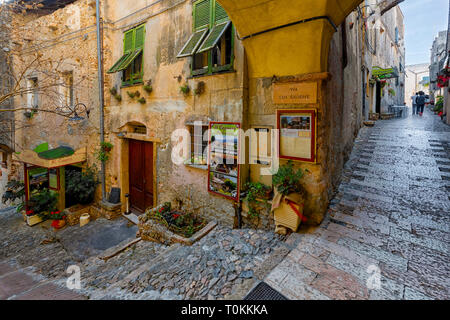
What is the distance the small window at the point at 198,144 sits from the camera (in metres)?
5.61

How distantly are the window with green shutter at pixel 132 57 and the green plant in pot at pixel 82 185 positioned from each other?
3.70 meters

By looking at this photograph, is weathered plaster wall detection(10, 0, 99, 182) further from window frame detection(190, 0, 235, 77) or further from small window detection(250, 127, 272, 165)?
small window detection(250, 127, 272, 165)

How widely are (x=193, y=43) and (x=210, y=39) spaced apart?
0.60 meters

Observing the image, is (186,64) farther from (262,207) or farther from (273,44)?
(262,207)

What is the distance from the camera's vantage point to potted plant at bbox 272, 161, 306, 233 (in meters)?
3.99

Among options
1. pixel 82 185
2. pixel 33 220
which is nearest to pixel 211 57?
pixel 82 185

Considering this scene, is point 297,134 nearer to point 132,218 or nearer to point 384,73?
point 132,218

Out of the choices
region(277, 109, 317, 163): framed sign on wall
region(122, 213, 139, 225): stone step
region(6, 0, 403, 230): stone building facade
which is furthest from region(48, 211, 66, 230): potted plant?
region(277, 109, 317, 163): framed sign on wall

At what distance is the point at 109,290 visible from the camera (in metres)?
3.44

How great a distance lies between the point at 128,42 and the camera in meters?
7.43

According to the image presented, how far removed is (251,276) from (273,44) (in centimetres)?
372

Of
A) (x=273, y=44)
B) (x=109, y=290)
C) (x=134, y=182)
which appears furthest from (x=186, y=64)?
(x=109, y=290)

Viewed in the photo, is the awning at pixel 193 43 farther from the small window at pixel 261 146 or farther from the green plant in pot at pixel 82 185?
the green plant in pot at pixel 82 185

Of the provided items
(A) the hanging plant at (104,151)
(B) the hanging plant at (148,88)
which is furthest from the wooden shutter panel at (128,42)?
(A) the hanging plant at (104,151)
